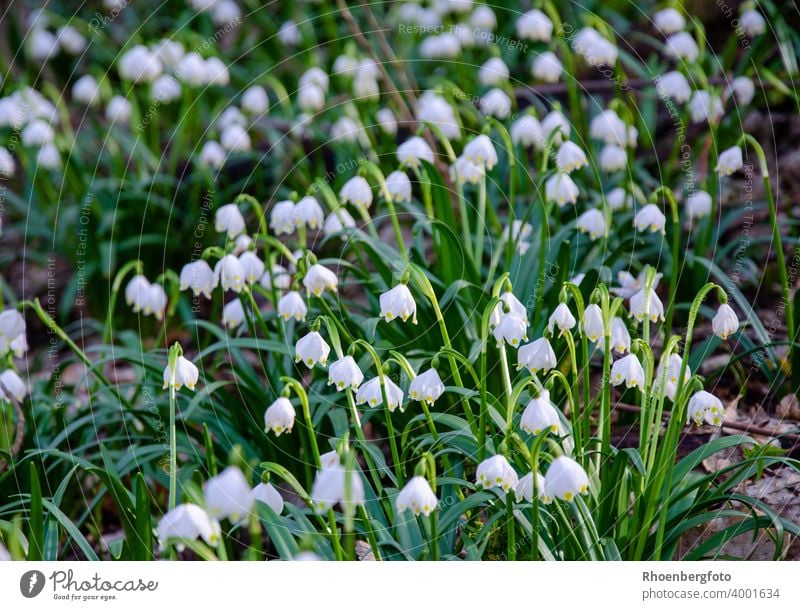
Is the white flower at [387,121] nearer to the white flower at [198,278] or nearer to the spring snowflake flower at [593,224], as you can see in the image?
the spring snowflake flower at [593,224]

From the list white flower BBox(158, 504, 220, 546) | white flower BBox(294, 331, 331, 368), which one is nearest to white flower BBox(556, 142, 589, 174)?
white flower BBox(294, 331, 331, 368)

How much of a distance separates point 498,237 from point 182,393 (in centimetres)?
90

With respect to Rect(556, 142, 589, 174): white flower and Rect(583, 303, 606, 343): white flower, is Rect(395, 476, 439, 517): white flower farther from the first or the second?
Rect(556, 142, 589, 174): white flower

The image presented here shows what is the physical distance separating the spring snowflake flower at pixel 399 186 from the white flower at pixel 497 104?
21.6 inches

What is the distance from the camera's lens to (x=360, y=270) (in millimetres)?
2125

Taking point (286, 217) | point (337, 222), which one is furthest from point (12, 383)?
point (337, 222)

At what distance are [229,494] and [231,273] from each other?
71 centimetres

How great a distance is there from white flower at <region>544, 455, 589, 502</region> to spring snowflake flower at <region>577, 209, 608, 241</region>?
83 cm

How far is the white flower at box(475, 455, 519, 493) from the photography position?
1.48 meters

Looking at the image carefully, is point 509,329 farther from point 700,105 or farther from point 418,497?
point 700,105

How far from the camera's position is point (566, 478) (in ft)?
4.72
